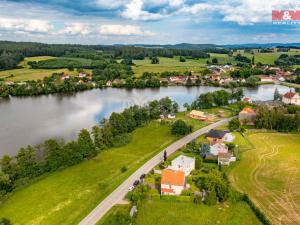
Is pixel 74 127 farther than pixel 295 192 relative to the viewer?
Yes

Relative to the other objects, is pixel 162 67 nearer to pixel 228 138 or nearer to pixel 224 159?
pixel 228 138

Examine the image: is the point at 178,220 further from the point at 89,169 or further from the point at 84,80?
the point at 84,80

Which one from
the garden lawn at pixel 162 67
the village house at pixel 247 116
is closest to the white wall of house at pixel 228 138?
the village house at pixel 247 116

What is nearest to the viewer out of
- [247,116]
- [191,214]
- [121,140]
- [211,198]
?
[191,214]

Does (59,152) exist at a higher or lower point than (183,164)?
higher

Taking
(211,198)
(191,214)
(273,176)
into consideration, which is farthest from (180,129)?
(191,214)

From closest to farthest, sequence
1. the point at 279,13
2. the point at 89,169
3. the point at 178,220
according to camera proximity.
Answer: the point at 178,220
the point at 89,169
the point at 279,13

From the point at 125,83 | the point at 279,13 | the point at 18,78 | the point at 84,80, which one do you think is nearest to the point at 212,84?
the point at 125,83
